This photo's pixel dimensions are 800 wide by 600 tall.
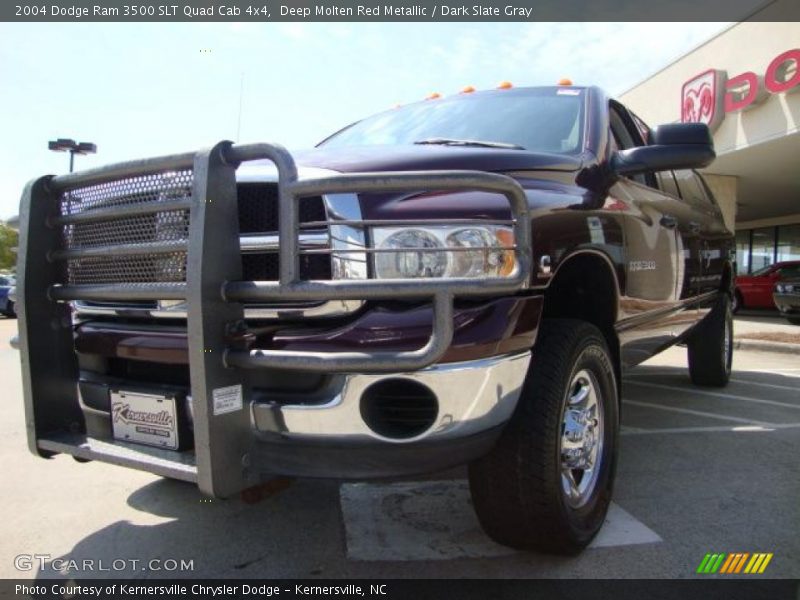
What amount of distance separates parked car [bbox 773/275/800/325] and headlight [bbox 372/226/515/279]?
1276 cm

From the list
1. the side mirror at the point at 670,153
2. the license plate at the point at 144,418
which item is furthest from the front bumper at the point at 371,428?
the side mirror at the point at 670,153

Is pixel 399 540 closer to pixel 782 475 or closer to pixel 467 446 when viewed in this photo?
pixel 467 446

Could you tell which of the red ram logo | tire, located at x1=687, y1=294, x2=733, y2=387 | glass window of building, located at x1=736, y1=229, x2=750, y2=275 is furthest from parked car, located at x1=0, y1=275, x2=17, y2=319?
glass window of building, located at x1=736, y1=229, x2=750, y2=275

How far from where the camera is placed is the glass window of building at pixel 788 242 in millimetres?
21266

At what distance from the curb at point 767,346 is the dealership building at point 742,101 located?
467cm

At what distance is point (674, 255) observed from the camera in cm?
400

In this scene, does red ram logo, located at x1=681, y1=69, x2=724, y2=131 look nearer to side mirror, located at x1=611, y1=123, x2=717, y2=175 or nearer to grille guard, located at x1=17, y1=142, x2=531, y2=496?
side mirror, located at x1=611, y1=123, x2=717, y2=175

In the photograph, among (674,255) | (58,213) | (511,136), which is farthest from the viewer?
(674,255)

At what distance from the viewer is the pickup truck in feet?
6.09

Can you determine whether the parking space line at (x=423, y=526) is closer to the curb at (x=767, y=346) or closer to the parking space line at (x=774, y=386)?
the parking space line at (x=774, y=386)

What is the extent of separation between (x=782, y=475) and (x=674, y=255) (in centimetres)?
139

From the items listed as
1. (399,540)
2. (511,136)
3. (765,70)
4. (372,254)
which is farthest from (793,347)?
(372,254)

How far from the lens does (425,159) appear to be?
236 centimetres

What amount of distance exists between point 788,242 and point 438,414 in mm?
23910
